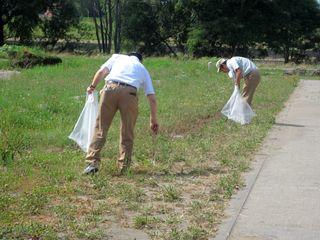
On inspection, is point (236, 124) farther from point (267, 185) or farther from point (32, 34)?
point (32, 34)

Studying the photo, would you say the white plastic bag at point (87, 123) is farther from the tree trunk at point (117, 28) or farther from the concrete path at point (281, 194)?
the tree trunk at point (117, 28)

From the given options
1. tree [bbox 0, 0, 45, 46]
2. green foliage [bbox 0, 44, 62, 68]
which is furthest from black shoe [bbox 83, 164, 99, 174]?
tree [bbox 0, 0, 45, 46]

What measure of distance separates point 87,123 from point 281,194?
2696mm

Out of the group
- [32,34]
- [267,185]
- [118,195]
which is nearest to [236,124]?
[267,185]

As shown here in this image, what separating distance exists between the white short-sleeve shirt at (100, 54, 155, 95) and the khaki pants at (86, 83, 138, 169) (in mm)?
89

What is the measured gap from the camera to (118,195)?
21.7 feet

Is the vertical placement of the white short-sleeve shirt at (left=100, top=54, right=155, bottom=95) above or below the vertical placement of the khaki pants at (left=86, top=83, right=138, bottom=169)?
above

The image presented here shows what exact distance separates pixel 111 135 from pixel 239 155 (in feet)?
7.36

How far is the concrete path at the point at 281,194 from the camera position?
5730 millimetres

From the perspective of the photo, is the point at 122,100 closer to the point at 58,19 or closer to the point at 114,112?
the point at 114,112

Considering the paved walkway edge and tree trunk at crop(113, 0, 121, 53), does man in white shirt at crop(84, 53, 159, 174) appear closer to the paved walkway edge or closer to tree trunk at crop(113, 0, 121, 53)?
the paved walkway edge

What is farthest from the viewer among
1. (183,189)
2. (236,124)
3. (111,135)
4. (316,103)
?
(316,103)

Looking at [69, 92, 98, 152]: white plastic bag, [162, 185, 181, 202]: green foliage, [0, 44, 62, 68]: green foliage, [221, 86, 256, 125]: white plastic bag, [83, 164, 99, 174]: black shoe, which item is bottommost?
[0, 44, 62, 68]: green foliage

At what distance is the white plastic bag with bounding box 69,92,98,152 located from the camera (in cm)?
802
